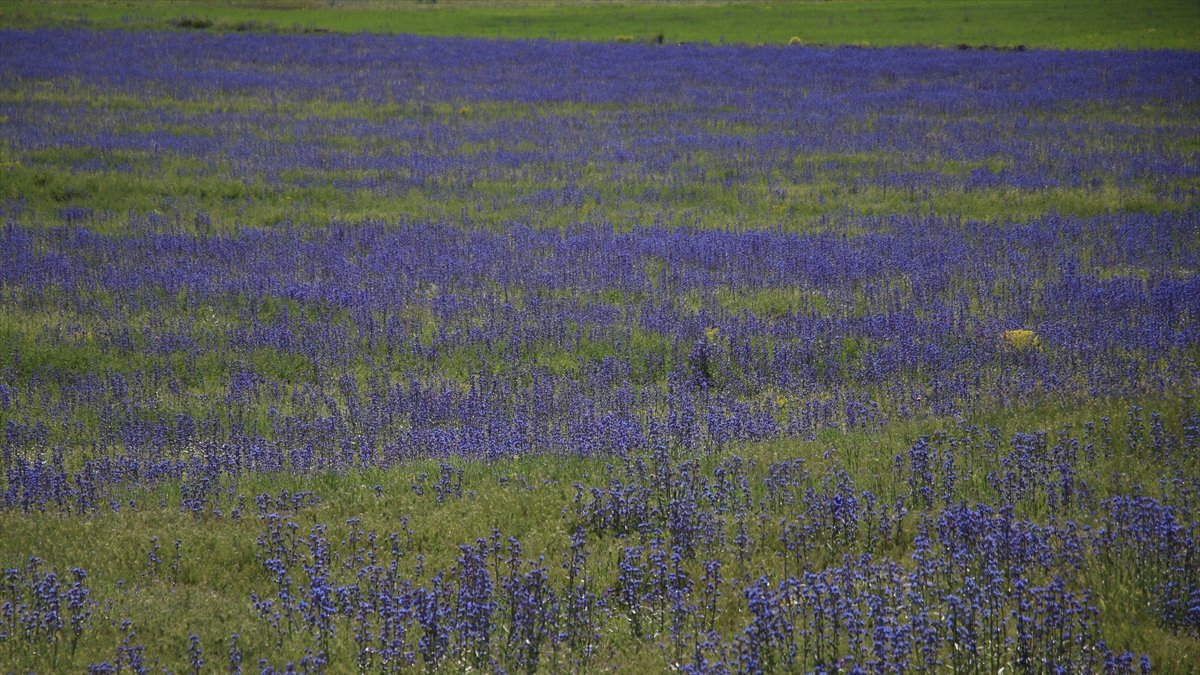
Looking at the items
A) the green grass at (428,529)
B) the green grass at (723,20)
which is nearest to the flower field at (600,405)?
A: the green grass at (428,529)

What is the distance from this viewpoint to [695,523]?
6.67m

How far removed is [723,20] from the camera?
61.5m

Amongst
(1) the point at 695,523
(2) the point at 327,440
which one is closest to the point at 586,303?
(2) the point at 327,440

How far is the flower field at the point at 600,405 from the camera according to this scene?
18.1 ft

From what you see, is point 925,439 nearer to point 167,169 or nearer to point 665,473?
point 665,473

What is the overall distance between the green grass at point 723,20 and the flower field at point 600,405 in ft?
91.5

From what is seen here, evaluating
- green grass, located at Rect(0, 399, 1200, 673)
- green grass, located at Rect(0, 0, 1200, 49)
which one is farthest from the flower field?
green grass, located at Rect(0, 0, 1200, 49)

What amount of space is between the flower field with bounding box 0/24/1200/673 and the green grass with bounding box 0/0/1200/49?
27.9m

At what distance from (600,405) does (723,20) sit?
56.0m

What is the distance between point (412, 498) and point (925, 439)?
12.9 ft

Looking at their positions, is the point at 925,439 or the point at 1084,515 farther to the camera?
the point at 925,439

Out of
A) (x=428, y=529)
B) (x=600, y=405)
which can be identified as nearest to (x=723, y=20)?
(x=600, y=405)

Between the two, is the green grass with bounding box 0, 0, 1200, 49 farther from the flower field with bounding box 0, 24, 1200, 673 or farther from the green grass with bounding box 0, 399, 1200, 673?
the green grass with bounding box 0, 399, 1200, 673

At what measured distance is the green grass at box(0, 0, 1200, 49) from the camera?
48.8m
